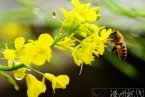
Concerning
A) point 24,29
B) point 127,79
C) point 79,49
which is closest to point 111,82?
point 127,79

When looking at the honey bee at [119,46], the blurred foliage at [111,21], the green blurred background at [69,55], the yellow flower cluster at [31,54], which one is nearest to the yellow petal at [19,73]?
the yellow flower cluster at [31,54]

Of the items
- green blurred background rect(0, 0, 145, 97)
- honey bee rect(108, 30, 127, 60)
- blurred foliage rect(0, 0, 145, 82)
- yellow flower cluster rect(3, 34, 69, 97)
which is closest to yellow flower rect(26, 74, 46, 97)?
yellow flower cluster rect(3, 34, 69, 97)

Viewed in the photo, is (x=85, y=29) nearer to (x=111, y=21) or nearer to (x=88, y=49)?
(x=88, y=49)

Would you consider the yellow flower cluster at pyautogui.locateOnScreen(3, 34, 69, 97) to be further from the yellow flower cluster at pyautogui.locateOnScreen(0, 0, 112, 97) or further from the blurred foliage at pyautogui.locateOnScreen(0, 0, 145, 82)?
the blurred foliage at pyautogui.locateOnScreen(0, 0, 145, 82)

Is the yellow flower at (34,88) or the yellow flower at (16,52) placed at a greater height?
the yellow flower at (16,52)

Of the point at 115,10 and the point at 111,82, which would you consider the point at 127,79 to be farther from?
the point at 115,10

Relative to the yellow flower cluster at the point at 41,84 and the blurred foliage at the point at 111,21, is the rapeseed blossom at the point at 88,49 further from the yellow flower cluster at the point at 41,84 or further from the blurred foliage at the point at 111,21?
the blurred foliage at the point at 111,21
